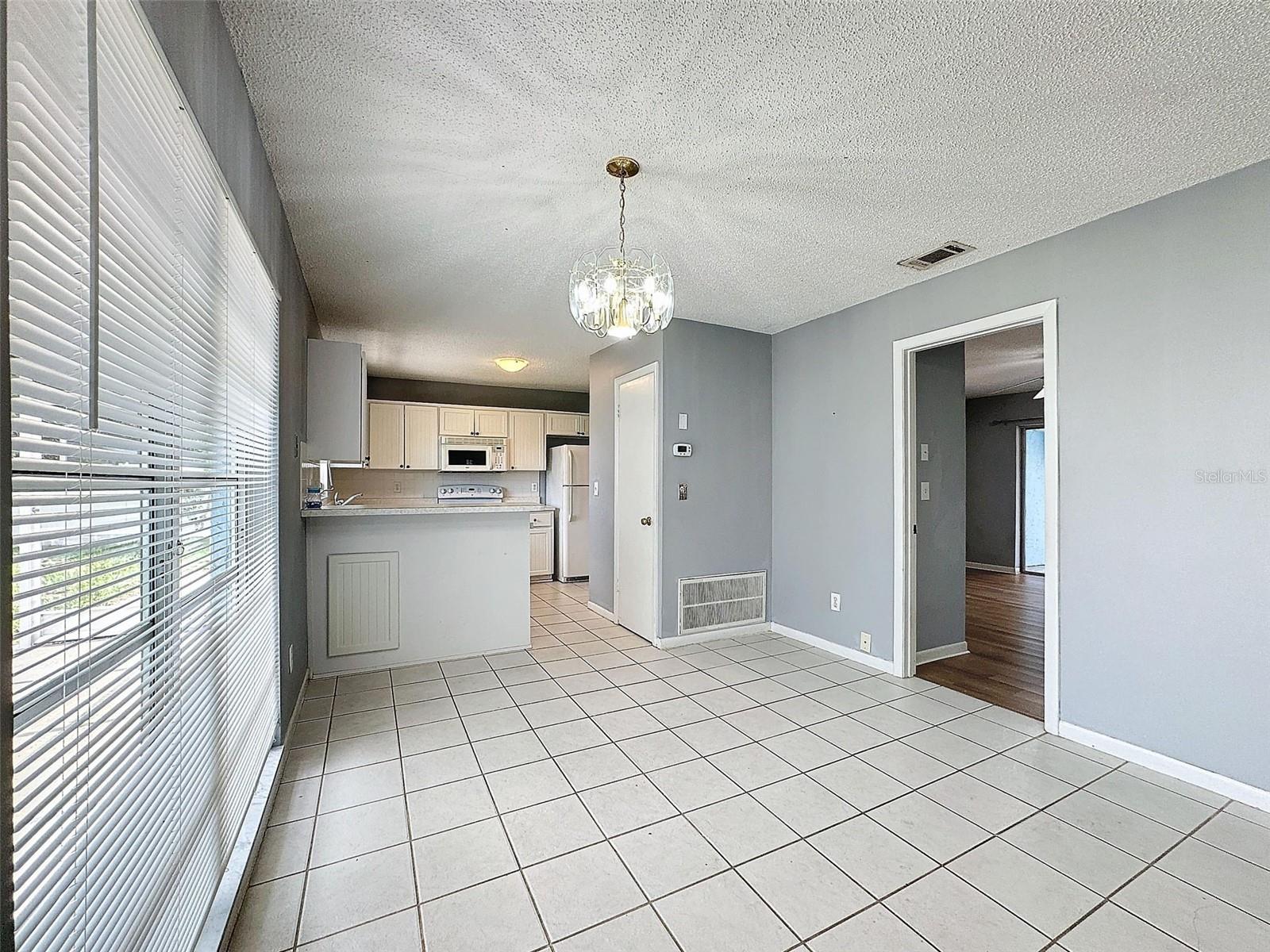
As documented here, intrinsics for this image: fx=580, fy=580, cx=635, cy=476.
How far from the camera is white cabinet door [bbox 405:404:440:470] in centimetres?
659

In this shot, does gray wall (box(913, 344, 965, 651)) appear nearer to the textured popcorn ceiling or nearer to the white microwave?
the textured popcorn ceiling

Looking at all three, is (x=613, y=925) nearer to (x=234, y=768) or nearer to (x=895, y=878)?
(x=895, y=878)

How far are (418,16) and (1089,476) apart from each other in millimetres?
3164

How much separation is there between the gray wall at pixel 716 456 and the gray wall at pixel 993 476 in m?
4.38

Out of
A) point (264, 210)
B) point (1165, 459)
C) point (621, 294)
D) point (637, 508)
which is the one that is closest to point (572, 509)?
point (637, 508)

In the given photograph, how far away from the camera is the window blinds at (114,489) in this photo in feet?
2.40

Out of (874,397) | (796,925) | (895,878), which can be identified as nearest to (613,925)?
(796,925)

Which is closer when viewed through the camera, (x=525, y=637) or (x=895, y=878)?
(x=895, y=878)

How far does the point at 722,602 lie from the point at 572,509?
2829 millimetres

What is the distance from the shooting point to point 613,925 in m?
1.59

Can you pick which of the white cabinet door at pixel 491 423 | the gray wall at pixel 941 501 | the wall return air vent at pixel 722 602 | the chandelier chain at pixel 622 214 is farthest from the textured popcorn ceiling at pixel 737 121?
the white cabinet door at pixel 491 423

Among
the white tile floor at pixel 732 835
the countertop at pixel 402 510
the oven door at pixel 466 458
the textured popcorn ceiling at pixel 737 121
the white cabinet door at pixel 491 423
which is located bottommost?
the white tile floor at pixel 732 835

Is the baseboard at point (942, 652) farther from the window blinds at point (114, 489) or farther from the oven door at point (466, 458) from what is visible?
the oven door at point (466, 458)

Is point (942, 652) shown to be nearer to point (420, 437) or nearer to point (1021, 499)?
point (1021, 499)
